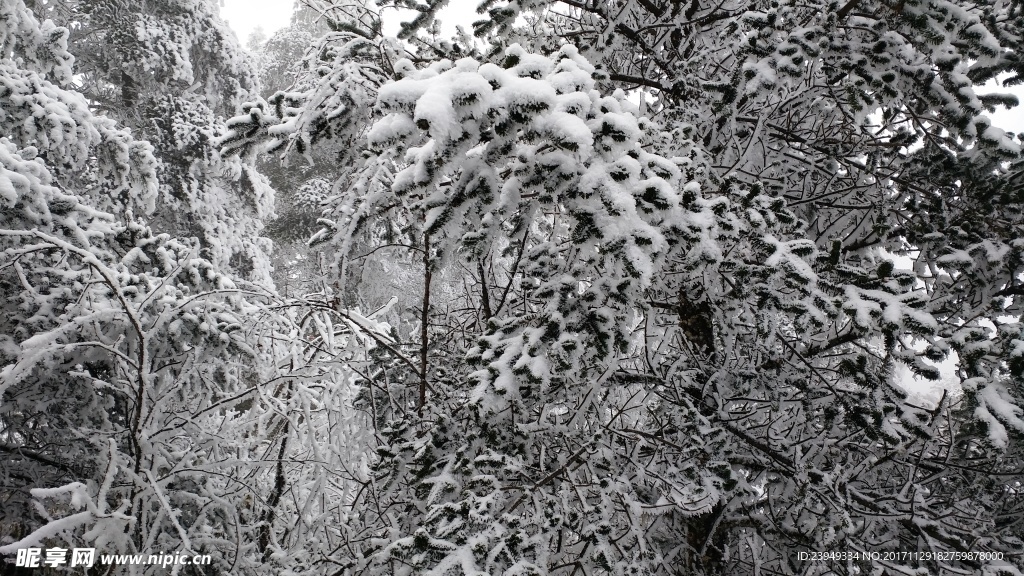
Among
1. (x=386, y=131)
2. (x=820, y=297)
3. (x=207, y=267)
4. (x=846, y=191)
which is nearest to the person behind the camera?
(x=386, y=131)

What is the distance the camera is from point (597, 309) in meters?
1.71

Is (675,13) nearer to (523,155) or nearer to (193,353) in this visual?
(523,155)

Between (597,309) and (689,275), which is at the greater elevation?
(597,309)

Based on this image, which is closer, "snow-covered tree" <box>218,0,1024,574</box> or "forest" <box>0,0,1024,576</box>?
"snow-covered tree" <box>218,0,1024,574</box>

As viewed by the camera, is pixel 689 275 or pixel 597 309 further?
pixel 689 275

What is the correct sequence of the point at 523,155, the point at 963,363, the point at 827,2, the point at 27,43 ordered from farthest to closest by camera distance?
the point at 27,43 → the point at 827,2 → the point at 963,363 → the point at 523,155

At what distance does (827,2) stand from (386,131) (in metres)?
2.19

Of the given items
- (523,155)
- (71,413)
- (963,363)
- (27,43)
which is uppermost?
(27,43)

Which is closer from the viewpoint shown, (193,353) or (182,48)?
(193,353)

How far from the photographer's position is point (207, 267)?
12.5 feet

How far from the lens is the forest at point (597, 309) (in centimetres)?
169

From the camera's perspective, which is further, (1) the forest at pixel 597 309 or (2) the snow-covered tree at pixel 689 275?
(1) the forest at pixel 597 309

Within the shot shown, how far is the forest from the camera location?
1.69 metres

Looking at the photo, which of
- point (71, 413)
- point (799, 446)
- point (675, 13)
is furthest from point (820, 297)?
point (71, 413)
